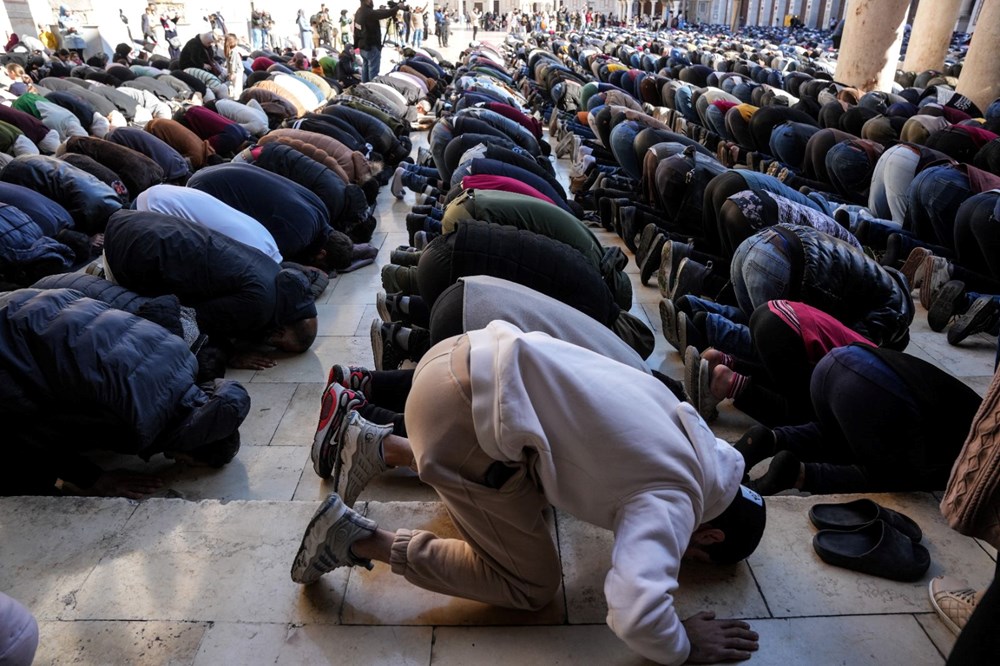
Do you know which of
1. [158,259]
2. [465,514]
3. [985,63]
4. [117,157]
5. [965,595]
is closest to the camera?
[465,514]

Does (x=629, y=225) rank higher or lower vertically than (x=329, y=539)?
lower

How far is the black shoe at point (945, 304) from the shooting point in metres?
4.22

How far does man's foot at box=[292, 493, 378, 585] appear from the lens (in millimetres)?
1940

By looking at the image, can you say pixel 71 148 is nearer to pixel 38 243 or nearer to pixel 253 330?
pixel 38 243

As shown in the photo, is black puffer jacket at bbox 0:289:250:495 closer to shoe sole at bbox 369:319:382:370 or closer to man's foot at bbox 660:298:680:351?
shoe sole at bbox 369:319:382:370

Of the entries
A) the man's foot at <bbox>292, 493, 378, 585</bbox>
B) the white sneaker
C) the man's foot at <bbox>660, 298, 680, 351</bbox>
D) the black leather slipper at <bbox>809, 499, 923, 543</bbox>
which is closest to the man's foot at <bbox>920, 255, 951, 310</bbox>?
the man's foot at <bbox>660, 298, 680, 351</bbox>

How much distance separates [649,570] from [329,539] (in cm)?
96

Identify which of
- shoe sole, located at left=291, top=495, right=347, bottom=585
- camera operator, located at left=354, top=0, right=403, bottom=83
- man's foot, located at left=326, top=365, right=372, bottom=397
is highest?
camera operator, located at left=354, top=0, right=403, bottom=83

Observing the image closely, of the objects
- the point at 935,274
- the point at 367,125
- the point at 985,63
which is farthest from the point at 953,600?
the point at 985,63

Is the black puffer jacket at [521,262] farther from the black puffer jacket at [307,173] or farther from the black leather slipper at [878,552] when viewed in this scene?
the black puffer jacket at [307,173]

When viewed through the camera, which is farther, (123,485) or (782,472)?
(123,485)

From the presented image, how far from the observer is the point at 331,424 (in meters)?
2.71

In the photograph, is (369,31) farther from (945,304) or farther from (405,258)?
(945,304)

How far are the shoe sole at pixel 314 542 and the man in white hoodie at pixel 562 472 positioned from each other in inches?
11.4
